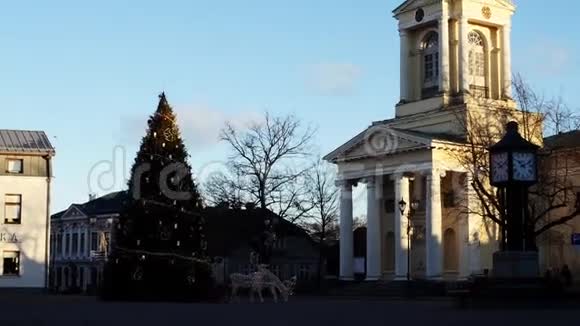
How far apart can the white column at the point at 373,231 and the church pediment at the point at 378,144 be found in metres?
2.29

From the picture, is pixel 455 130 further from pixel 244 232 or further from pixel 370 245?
pixel 244 232

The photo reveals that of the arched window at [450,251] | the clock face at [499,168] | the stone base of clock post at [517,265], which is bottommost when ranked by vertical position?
the stone base of clock post at [517,265]

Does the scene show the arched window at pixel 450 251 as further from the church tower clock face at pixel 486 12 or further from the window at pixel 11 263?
the window at pixel 11 263

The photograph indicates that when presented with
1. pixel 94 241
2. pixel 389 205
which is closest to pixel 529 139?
pixel 389 205

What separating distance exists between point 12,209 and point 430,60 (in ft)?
108

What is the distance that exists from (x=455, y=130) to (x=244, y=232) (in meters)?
20.9

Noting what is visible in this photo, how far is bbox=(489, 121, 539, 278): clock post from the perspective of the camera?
2714cm

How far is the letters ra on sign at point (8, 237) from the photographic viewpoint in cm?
6198

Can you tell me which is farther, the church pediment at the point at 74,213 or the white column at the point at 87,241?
the church pediment at the point at 74,213

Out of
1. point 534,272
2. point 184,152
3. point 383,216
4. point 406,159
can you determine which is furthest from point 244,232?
point 534,272

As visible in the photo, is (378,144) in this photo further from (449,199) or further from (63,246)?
(63,246)

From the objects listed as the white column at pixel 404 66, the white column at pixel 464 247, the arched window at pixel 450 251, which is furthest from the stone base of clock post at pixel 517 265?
the white column at pixel 404 66

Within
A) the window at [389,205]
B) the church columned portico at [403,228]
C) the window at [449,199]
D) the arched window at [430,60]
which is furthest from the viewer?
the arched window at [430,60]

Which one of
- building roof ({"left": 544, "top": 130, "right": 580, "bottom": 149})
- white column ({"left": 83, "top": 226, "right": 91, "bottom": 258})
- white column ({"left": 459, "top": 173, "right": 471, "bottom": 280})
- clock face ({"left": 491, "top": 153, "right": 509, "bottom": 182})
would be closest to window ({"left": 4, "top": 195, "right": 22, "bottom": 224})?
white column ({"left": 459, "top": 173, "right": 471, "bottom": 280})
